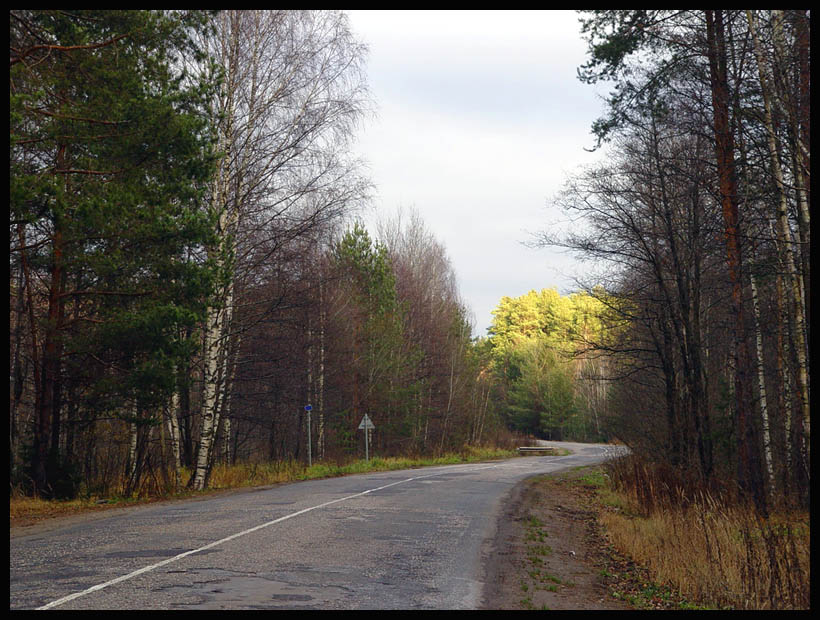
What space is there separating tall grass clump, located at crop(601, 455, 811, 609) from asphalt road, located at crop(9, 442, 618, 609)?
2.33 m

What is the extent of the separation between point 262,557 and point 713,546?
5781mm

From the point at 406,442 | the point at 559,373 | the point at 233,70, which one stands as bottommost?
the point at 406,442

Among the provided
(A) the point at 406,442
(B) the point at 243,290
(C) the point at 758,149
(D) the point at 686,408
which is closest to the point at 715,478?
(D) the point at 686,408

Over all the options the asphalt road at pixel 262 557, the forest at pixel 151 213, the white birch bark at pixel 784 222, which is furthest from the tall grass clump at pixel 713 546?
the forest at pixel 151 213

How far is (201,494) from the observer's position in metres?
18.8

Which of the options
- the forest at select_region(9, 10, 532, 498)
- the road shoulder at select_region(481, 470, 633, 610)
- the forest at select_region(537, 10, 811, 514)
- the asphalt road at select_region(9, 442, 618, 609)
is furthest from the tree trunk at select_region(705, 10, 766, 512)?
the forest at select_region(9, 10, 532, 498)

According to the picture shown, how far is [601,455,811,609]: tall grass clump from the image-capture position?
740 centimetres

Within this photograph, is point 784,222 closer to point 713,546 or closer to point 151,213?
point 713,546

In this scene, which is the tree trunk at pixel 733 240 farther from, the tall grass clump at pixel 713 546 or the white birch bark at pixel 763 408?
the white birch bark at pixel 763 408

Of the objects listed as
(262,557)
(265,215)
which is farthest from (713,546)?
(265,215)

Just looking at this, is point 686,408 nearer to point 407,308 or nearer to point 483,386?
point 407,308

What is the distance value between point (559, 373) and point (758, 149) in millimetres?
66316

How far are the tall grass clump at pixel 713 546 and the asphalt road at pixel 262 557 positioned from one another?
2332 millimetres

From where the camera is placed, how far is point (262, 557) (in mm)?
8906
